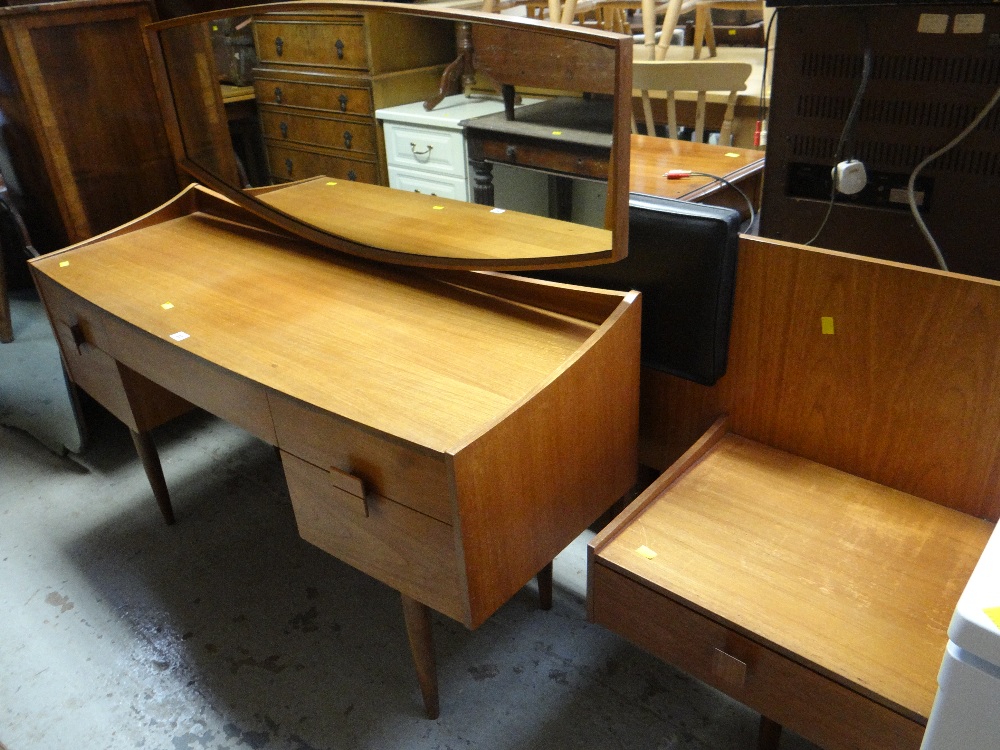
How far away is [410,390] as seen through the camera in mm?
1141

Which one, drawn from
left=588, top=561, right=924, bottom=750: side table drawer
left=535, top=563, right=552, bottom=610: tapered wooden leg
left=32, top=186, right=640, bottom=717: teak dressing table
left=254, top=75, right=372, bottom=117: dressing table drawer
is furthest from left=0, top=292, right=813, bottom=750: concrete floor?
left=254, top=75, right=372, bottom=117: dressing table drawer

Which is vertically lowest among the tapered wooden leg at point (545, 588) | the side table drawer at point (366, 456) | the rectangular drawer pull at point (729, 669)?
the tapered wooden leg at point (545, 588)

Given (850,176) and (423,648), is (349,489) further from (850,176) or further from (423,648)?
(850,176)

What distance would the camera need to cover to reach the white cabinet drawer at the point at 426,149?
159cm

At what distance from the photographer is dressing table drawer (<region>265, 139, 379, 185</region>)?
168 cm

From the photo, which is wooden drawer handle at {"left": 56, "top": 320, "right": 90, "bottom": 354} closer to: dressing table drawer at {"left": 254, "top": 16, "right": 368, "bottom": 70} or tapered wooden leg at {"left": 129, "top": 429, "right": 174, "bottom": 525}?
tapered wooden leg at {"left": 129, "top": 429, "right": 174, "bottom": 525}

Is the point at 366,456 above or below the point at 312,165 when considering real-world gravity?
below

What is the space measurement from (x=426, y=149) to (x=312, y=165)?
38 centimetres

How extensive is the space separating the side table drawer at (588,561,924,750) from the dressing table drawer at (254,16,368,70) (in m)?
1.14

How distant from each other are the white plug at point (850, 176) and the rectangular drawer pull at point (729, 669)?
2.37ft

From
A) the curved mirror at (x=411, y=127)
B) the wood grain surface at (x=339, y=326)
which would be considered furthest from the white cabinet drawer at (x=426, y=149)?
the wood grain surface at (x=339, y=326)

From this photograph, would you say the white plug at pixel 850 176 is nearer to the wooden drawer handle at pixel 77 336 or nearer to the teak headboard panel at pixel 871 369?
the teak headboard panel at pixel 871 369

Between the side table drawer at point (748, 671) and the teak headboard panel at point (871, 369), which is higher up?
the teak headboard panel at point (871, 369)

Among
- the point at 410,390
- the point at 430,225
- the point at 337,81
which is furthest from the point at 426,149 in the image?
the point at 410,390
